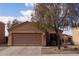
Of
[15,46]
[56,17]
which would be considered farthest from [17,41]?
[56,17]

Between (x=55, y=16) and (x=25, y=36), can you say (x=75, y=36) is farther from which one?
(x=25, y=36)

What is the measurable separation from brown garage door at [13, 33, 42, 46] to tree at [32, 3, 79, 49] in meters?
0.47

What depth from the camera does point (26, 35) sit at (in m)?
23.7

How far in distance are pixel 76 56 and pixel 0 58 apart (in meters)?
3.04

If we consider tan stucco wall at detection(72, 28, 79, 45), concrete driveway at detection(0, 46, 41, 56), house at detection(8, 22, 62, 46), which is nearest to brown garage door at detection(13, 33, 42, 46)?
house at detection(8, 22, 62, 46)

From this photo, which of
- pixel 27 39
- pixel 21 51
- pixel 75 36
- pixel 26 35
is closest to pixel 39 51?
pixel 21 51

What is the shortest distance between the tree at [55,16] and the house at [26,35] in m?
0.26

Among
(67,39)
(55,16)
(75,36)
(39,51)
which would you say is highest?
(55,16)

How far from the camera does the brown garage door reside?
23297mm

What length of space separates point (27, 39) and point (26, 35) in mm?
183

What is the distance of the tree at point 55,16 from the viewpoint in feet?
75.2

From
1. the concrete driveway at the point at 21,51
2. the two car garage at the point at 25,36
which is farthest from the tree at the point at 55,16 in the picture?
the concrete driveway at the point at 21,51

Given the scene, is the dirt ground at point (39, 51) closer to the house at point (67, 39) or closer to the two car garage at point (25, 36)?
the house at point (67, 39)

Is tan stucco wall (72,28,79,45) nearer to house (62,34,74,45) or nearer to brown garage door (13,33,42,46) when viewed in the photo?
house (62,34,74,45)
